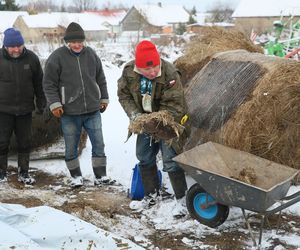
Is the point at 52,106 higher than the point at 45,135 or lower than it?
higher

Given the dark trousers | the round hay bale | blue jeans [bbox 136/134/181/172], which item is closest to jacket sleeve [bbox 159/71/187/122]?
blue jeans [bbox 136/134/181/172]

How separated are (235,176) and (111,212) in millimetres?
1257

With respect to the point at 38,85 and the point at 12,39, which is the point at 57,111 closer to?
the point at 38,85

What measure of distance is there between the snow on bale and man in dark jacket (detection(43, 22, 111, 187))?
1084mm

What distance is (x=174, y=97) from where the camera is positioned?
14.1 ft

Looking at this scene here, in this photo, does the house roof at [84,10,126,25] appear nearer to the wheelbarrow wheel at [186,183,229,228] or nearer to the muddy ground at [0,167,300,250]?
the muddy ground at [0,167,300,250]

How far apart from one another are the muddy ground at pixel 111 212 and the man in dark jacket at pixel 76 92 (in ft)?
0.90

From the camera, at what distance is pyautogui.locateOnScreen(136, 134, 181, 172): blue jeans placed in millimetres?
4492

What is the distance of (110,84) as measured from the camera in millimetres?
12148

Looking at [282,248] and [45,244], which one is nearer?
[45,244]

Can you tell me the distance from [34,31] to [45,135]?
1695 inches

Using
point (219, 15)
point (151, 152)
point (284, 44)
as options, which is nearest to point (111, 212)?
point (151, 152)

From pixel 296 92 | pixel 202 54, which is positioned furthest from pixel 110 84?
pixel 296 92

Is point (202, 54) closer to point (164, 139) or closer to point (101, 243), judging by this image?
point (164, 139)
